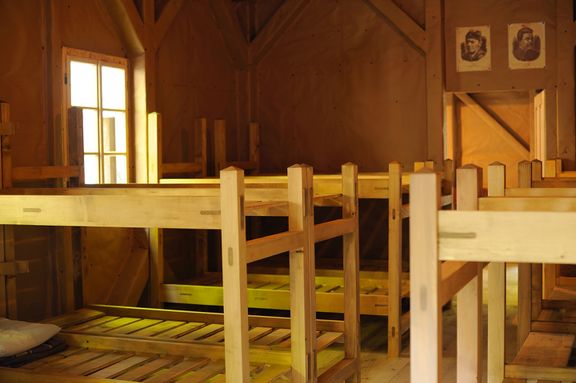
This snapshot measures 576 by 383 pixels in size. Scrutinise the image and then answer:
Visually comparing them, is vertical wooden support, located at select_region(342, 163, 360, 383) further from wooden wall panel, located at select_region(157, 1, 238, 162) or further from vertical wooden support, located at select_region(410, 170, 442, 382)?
wooden wall panel, located at select_region(157, 1, 238, 162)

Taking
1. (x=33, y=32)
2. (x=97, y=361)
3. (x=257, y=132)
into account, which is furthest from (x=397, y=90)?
(x=97, y=361)

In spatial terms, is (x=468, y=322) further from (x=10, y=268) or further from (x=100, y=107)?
(x=100, y=107)

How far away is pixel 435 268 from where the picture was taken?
5.74 feet

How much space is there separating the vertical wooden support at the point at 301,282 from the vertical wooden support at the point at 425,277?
1444 millimetres

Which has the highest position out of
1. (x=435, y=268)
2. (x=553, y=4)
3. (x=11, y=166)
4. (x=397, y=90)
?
(x=553, y=4)

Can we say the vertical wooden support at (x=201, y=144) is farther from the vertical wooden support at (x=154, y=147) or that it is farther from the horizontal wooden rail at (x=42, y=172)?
the horizontal wooden rail at (x=42, y=172)

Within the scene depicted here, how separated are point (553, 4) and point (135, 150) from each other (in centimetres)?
383

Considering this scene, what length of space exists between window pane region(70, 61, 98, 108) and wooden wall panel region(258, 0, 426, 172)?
2.34 m

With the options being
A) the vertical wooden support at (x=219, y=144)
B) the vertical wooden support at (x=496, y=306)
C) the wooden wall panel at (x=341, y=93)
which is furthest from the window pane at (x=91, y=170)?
the vertical wooden support at (x=496, y=306)

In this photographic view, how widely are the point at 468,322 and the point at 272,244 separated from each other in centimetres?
96

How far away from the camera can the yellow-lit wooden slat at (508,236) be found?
168 cm

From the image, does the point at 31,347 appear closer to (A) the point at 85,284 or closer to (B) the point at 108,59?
(A) the point at 85,284

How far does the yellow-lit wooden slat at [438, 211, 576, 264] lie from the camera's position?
1676 millimetres

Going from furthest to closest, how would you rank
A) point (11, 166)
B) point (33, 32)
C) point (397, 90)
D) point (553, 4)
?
point (397, 90) → point (553, 4) → point (33, 32) → point (11, 166)
